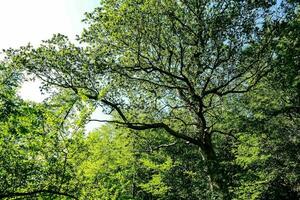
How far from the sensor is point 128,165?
31.6 metres

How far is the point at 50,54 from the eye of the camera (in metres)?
17.3

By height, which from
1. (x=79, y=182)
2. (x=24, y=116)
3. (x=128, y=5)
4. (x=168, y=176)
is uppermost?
(x=128, y=5)

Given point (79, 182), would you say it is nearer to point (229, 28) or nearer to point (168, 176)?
point (229, 28)

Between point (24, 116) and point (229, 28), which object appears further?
point (229, 28)

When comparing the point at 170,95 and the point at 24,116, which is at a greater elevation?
the point at 170,95

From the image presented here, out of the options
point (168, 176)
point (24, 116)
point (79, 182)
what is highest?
point (168, 176)

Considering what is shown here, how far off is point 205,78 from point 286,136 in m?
15.2

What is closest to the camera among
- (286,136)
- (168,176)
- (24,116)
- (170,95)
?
(24,116)

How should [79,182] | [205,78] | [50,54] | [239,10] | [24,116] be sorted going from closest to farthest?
[24,116] → [79,182] → [239,10] → [50,54] → [205,78]

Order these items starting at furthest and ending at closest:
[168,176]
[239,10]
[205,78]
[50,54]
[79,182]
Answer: [168,176] < [205,78] < [50,54] < [239,10] < [79,182]

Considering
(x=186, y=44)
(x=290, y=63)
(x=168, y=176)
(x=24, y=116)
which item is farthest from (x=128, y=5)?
(x=168, y=176)

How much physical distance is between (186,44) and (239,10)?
295cm

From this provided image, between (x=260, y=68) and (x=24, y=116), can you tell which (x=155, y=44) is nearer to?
(x=260, y=68)

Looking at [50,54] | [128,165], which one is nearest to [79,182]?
[50,54]
